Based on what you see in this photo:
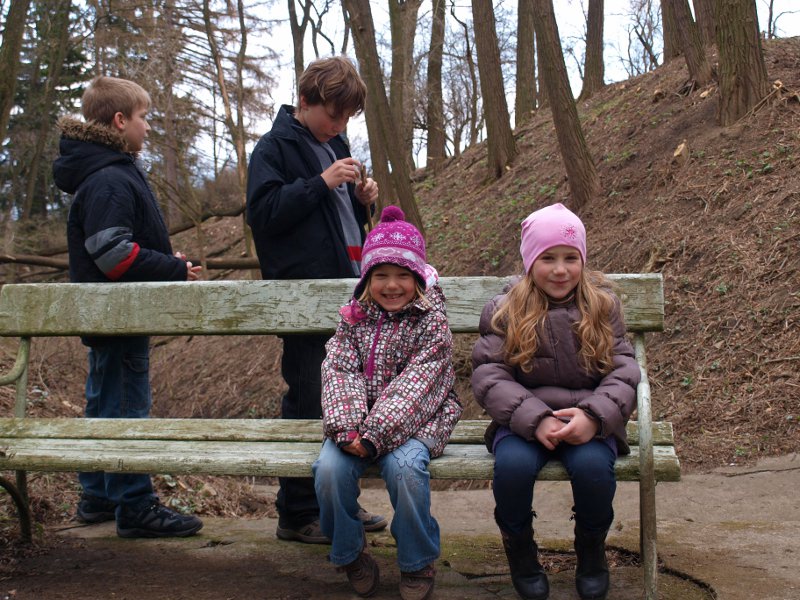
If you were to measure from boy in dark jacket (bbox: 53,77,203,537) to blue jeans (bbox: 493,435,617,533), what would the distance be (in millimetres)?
1667

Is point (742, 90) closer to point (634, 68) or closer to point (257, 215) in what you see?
point (257, 215)

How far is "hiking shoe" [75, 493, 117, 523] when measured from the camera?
3902 millimetres

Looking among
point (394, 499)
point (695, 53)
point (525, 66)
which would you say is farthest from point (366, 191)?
point (525, 66)

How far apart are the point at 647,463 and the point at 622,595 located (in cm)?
60

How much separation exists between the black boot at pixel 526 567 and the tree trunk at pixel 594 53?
42.1 ft

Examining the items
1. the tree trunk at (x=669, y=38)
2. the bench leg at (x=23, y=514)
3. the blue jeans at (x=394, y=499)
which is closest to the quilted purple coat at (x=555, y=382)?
the blue jeans at (x=394, y=499)

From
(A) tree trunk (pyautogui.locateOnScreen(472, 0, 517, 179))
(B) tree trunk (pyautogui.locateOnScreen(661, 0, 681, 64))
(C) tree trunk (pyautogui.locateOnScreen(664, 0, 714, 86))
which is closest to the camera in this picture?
(C) tree trunk (pyautogui.locateOnScreen(664, 0, 714, 86))

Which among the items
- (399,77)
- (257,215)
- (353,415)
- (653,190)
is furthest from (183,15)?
(353,415)

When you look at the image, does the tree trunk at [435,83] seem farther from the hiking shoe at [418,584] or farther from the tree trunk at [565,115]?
the hiking shoe at [418,584]

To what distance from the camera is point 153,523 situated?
12.0 ft

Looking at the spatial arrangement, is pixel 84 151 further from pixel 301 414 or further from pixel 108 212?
pixel 301 414

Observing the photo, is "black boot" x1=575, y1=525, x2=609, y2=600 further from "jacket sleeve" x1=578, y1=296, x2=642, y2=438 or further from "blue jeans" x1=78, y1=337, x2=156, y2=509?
"blue jeans" x1=78, y1=337, x2=156, y2=509

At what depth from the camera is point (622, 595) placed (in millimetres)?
2930

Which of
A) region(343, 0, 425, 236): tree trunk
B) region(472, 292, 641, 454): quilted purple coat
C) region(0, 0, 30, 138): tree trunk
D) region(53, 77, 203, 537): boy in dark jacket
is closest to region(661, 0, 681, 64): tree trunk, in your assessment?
region(343, 0, 425, 236): tree trunk
